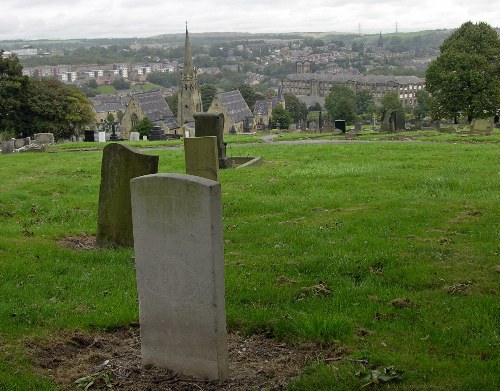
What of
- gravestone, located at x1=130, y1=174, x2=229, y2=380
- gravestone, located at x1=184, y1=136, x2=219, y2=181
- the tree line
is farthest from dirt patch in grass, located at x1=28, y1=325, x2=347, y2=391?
the tree line

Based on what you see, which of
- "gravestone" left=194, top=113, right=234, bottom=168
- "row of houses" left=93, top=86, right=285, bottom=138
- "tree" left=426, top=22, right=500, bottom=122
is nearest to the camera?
"gravestone" left=194, top=113, right=234, bottom=168

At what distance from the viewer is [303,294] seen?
7.50 meters

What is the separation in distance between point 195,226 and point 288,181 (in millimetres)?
11600

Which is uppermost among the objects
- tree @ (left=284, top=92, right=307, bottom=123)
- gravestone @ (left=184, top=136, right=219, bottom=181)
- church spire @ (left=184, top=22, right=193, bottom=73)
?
church spire @ (left=184, top=22, right=193, bottom=73)

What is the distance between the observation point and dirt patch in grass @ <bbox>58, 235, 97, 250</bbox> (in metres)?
10.7

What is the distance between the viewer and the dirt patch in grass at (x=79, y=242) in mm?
10695

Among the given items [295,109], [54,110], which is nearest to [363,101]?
[295,109]

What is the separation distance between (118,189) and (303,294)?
401 centimetres

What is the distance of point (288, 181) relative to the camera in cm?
1703

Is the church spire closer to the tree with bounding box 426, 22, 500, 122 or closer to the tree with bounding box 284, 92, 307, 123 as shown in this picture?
the tree with bounding box 284, 92, 307, 123

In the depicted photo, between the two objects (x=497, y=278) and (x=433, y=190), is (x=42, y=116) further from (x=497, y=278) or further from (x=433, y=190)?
(x=497, y=278)

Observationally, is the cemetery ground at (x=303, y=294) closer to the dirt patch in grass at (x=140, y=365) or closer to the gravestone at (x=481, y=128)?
the dirt patch in grass at (x=140, y=365)

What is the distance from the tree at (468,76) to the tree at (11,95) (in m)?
33.6

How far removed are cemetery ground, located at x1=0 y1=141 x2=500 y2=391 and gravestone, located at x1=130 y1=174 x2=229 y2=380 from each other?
0.74 feet
